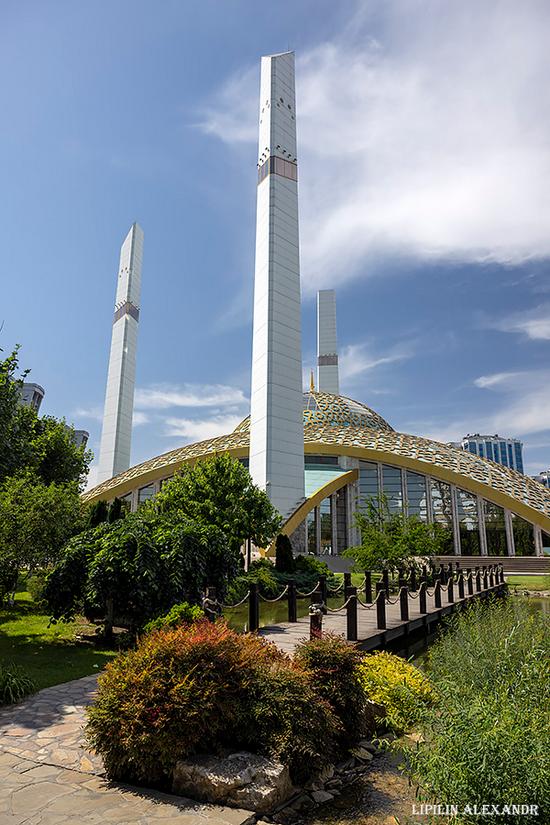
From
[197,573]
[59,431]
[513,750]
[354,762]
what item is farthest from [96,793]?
[59,431]

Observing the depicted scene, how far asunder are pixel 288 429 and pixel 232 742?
25881 mm

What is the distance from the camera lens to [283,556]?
25750 millimetres

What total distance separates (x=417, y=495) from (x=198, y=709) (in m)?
38.6

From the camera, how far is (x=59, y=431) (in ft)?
94.4

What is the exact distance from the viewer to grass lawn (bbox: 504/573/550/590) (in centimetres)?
2523

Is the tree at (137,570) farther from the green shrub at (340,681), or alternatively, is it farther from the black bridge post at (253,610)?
the green shrub at (340,681)

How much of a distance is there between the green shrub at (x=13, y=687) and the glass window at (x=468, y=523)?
122 ft

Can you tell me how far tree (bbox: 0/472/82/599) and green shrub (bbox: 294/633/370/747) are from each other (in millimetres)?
8890

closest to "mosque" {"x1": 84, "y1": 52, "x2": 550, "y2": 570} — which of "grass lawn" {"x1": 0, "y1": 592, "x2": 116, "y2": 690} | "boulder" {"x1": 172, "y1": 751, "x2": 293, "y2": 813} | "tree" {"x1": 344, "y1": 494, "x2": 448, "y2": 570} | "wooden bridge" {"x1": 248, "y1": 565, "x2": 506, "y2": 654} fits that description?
"tree" {"x1": 344, "y1": 494, "x2": 448, "y2": 570}

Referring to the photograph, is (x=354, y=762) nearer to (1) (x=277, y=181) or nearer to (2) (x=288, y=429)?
(2) (x=288, y=429)

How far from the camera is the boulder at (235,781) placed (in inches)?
190

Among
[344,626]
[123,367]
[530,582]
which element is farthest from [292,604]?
[123,367]

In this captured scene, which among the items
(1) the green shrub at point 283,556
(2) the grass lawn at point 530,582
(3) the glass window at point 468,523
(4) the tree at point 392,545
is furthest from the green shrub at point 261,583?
(3) the glass window at point 468,523

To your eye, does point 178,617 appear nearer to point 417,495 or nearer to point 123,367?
point 417,495
